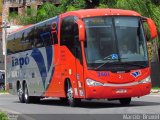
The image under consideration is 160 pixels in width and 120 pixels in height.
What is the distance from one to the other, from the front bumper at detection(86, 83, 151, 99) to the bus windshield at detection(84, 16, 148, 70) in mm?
649

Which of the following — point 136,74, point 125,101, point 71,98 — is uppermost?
point 136,74

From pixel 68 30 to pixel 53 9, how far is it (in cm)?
2667

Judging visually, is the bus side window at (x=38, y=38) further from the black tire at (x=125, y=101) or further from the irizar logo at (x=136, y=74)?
the irizar logo at (x=136, y=74)

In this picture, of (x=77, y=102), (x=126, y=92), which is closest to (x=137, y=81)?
(x=126, y=92)

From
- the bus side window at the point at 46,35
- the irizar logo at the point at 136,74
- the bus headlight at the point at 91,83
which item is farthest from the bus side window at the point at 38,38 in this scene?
the irizar logo at the point at 136,74

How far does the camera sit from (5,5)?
70.1 meters

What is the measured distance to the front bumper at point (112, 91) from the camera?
63.3ft

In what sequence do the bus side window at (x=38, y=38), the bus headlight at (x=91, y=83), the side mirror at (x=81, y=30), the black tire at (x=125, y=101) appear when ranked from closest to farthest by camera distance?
the side mirror at (x=81, y=30) → the bus headlight at (x=91, y=83) → the black tire at (x=125, y=101) → the bus side window at (x=38, y=38)

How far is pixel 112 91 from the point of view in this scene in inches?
763

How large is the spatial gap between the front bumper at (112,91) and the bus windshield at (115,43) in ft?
2.13

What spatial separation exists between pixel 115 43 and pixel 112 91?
1642mm

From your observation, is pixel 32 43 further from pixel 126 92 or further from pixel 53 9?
pixel 53 9

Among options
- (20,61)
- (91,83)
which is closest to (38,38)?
(20,61)

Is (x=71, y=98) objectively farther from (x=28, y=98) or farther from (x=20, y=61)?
(x=20, y=61)
